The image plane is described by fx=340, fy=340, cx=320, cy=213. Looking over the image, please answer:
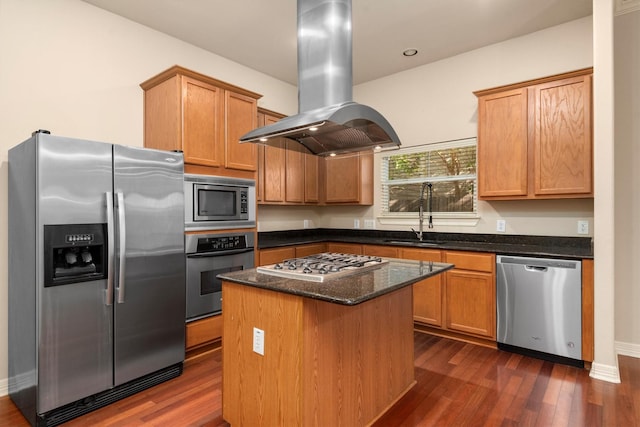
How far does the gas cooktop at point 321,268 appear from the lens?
1.91 meters

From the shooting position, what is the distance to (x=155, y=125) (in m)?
3.21

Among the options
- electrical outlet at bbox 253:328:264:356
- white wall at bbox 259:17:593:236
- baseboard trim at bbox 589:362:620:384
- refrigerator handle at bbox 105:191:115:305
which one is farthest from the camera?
white wall at bbox 259:17:593:236

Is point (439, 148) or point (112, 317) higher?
point (439, 148)

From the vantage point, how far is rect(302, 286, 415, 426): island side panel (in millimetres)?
1698

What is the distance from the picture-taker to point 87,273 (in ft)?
7.41

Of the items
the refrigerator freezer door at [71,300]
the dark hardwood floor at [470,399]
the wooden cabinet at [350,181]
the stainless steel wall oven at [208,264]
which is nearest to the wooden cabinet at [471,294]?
the dark hardwood floor at [470,399]

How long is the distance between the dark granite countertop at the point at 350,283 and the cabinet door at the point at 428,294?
130cm

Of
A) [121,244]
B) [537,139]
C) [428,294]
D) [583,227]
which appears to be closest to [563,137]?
[537,139]

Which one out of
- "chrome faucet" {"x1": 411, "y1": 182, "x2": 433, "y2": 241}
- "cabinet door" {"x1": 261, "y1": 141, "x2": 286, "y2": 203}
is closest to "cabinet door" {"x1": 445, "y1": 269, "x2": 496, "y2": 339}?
"chrome faucet" {"x1": 411, "y1": 182, "x2": 433, "y2": 241}

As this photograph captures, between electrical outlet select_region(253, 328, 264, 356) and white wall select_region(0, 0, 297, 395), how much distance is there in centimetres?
205

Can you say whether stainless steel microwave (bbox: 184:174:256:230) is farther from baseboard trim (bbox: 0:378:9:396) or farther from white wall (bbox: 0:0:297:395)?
baseboard trim (bbox: 0:378:9:396)

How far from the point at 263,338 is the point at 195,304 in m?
1.44

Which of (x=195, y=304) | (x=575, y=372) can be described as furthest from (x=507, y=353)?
(x=195, y=304)

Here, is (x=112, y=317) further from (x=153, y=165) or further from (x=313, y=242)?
(x=313, y=242)
